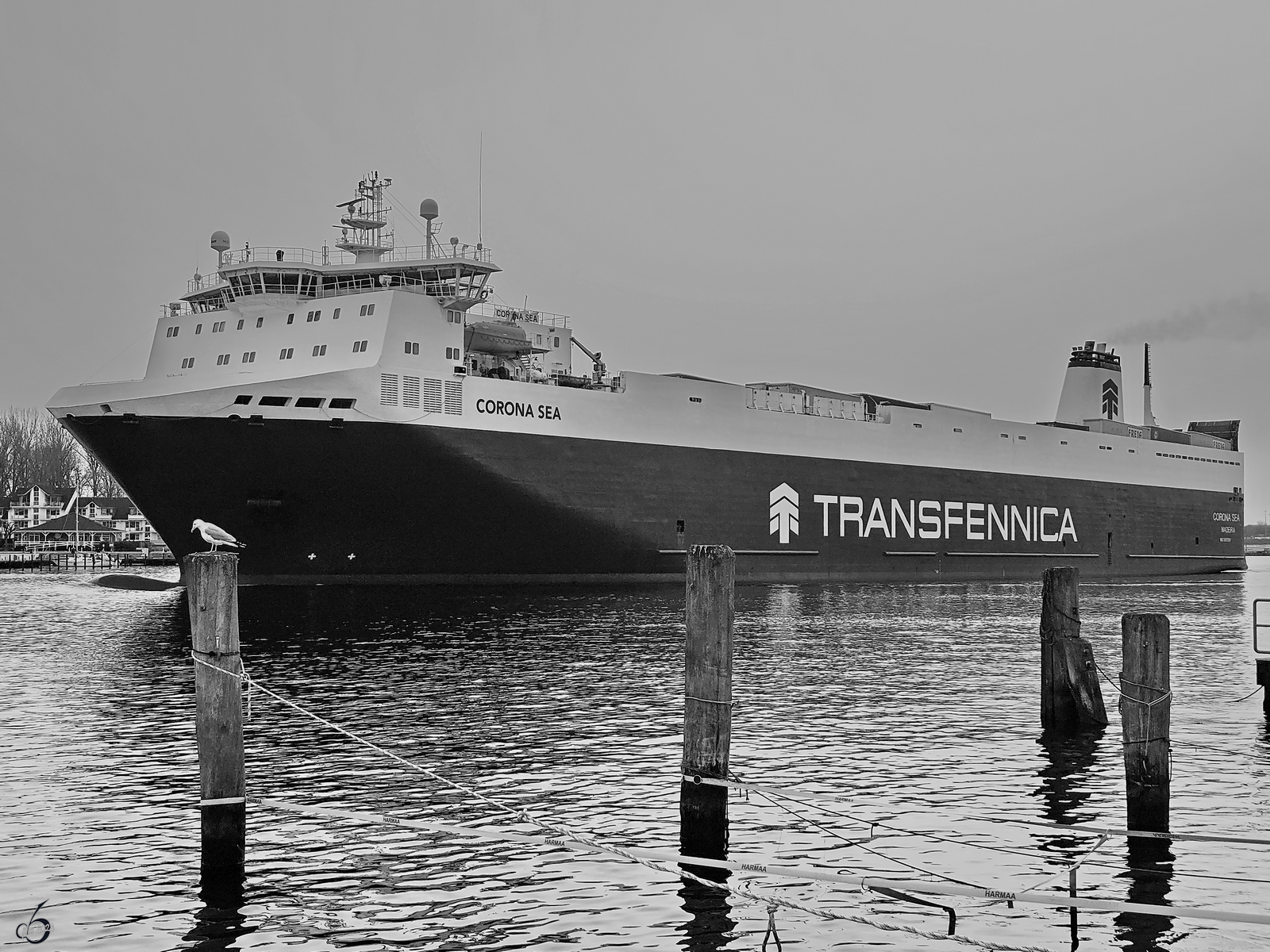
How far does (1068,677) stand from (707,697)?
16.3 feet

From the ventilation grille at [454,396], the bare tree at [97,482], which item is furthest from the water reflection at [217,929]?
the bare tree at [97,482]

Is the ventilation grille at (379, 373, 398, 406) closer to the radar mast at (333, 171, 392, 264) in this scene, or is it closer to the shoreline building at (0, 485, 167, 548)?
the radar mast at (333, 171, 392, 264)

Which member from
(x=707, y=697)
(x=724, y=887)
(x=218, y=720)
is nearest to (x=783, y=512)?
(x=707, y=697)

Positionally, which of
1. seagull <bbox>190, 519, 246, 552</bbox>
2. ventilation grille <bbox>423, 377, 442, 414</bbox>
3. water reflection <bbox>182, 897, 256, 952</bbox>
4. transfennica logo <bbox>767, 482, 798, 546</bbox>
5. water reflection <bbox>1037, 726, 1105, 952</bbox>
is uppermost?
ventilation grille <bbox>423, 377, 442, 414</bbox>

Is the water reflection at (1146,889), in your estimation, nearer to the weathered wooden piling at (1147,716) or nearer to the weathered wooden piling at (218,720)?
the weathered wooden piling at (1147,716)

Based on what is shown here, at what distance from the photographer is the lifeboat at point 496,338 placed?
94.3 ft

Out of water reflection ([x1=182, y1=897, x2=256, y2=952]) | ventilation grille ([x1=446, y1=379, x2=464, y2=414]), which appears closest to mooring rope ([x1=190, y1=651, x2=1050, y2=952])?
water reflection ([x1=182, y1=897, x2=256, y2=952])

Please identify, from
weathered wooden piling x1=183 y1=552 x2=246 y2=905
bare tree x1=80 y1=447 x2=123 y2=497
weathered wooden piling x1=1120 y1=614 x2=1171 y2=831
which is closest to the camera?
weathered wooden piling x1=183 y1=552 x2=246 y2=905

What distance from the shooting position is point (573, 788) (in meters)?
8.07

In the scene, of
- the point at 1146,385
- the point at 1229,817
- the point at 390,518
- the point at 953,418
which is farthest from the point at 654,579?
the point at 1146,385

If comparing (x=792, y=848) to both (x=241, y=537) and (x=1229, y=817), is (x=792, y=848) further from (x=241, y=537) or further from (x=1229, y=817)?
(x=241, y=537)

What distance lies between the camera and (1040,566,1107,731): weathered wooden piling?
32.7ft

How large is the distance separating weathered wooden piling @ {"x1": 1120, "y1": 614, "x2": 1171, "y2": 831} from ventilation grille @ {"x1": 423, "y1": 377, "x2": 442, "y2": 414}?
20.5 meters

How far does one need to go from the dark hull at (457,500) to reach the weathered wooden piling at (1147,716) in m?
19.9
